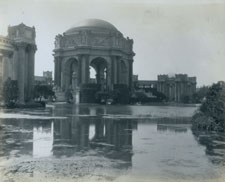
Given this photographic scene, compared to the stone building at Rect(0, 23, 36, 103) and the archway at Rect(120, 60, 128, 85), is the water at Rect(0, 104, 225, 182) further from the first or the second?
the archway at Rect(120, 60, 128, 85)

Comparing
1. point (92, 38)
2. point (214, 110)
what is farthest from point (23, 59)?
point (92, 38)

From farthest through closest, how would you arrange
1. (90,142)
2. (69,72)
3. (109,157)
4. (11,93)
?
(69,72), (11,93), (90,142), (109,157)

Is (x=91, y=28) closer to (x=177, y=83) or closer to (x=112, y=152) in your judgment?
(x=177, y=83)

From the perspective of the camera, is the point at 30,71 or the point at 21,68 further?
the point at 30,71

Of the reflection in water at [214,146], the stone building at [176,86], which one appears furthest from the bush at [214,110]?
the stone building at [176,86]

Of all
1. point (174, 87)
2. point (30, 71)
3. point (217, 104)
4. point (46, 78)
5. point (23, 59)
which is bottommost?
point (217, 104)

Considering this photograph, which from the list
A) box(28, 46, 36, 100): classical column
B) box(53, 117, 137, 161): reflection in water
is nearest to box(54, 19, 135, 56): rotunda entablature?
box(28, 46, 36, 100): classical column

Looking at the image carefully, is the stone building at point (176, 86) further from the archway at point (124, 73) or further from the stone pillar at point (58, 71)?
the stone pillar at point (58, 71)

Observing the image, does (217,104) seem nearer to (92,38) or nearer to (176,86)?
(92,38)
